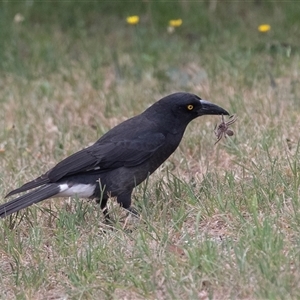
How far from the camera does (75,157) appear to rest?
17.8 feet

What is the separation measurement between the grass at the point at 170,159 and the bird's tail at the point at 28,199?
0.13 meters

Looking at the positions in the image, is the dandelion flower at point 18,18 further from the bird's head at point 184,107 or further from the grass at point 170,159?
the bird's head at point 184,107

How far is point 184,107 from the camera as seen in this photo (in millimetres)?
5566

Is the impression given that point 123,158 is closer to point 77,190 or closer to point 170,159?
point 77,190

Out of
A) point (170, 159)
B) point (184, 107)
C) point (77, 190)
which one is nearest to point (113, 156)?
point (77, 190)

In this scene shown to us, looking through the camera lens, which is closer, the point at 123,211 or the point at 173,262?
the point at 173,262

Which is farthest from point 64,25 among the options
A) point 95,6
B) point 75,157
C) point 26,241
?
point 26,241

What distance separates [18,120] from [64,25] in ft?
10.4

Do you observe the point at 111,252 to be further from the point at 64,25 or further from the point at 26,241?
the point at 64,25

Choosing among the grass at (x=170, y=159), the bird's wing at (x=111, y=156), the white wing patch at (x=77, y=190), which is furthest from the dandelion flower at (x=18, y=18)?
the white wing patch at (x=77, y=190)

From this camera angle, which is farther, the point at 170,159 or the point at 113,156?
the point at 170,159

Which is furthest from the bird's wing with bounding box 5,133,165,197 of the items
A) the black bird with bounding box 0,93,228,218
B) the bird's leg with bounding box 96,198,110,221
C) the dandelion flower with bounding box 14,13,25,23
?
the dandelion flower with bounding box 14,13,25,23

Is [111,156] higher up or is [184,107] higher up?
[184,107]

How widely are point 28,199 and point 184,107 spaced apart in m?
1.27
